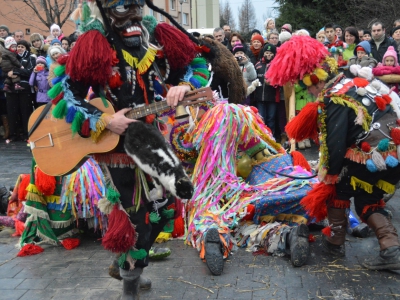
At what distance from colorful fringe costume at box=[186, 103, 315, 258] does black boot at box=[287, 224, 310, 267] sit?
0.47 m

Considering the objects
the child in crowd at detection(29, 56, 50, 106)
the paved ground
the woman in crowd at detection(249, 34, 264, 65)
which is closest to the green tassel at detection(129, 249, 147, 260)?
the paved ground

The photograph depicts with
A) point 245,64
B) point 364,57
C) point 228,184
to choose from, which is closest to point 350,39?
point 364,57

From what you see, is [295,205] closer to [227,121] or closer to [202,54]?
[227,121]

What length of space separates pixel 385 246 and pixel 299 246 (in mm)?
615

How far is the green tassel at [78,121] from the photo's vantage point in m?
3.03

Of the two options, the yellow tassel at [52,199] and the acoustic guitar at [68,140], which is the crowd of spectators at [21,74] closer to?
the yellow tassel at [52,199]

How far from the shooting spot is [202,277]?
12.2ft

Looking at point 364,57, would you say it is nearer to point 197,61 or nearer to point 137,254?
point 197,61

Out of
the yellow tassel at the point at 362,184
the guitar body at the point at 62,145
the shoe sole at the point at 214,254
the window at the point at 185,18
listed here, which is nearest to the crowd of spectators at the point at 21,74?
the guitar body at the point at 62,145

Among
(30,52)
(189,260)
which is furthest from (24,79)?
(189,260)

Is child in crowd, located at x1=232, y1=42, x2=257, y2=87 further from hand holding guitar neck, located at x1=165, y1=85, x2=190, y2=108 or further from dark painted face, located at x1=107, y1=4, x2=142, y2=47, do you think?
hand holding guitar neck, located at x1=165, y1=85, x2=190, y2=108

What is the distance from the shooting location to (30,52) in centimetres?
1082

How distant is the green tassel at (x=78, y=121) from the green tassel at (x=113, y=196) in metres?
0.43

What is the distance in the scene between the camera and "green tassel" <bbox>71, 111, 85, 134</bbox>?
303 centimetres
